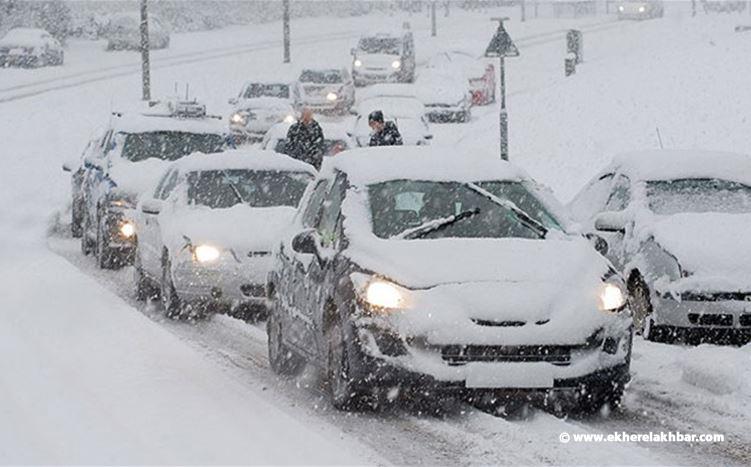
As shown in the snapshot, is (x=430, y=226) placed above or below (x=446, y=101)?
above

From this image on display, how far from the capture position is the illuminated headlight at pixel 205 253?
14.4 meters

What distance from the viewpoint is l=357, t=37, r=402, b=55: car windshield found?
178 feet

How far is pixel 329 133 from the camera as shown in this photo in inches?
1104

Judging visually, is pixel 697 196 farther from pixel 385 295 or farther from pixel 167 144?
pixel 167 144

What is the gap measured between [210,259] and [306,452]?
6391 mm

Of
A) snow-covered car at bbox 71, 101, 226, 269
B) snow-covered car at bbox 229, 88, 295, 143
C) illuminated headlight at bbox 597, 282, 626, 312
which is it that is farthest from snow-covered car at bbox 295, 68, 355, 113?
illuminated headlight at bbox 597, 282, 626, 312

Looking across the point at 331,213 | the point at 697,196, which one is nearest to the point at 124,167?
the point at 697,196

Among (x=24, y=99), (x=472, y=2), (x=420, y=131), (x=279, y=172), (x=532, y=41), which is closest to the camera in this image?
(x=279, y=172)

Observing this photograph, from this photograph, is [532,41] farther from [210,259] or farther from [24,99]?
[210,259]

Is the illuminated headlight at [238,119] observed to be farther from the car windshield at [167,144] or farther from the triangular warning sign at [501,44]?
the car windshield at [167,144]

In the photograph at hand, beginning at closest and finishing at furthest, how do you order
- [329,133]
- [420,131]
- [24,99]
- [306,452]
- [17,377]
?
Answer: [306,452], [17,377], [329,133], [420,131], [24,99]

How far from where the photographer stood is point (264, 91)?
43.1 meters

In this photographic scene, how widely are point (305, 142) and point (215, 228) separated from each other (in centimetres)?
567

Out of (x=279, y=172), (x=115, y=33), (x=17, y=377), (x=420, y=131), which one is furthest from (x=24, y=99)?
(x=17, y=377)
